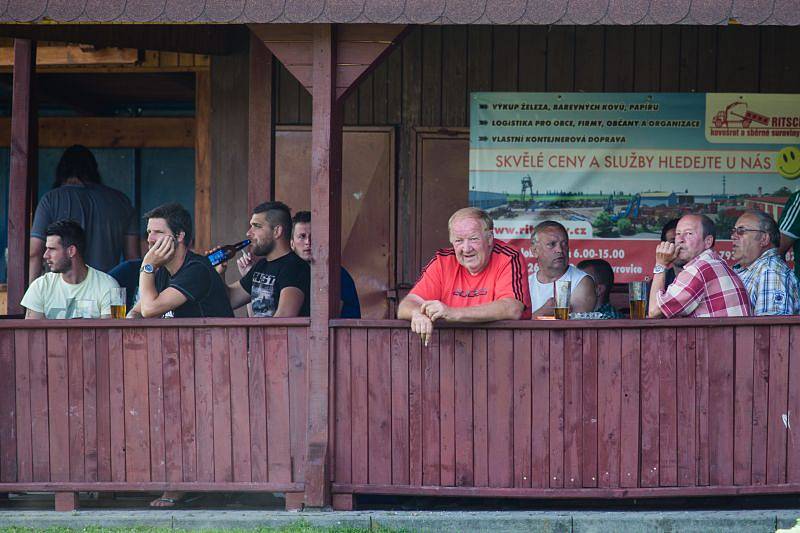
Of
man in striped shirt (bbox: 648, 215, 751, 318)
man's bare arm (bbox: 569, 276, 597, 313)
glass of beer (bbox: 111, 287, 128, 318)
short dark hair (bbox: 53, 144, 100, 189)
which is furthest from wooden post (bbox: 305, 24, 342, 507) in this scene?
short dark hair (bbox: 53, 144, 100, 189)

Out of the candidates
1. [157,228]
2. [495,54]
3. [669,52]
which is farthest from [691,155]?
[157,228]

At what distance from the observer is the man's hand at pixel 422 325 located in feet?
18.2

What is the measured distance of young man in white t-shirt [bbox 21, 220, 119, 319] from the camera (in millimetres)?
6590

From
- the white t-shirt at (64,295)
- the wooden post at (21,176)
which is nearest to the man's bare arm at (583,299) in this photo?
the white t-shirt at (64,295)

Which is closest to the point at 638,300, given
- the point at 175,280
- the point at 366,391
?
the point at 366,391

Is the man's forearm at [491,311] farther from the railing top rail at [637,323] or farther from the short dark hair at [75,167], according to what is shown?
the short dark hair at [75,167]

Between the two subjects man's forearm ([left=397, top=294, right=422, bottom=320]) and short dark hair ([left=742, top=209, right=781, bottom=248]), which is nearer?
man's forearm ([left=397, top=294, right=422, bottom=320])

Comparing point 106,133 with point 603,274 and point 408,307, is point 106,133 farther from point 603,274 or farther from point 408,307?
point 408,307


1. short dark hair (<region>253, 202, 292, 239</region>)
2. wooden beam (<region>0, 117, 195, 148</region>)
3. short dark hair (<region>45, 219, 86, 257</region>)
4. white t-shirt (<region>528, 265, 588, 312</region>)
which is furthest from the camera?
wooden beam (<region>0, 117, 195, 148</region>)

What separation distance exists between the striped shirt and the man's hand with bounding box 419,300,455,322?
2854 mm

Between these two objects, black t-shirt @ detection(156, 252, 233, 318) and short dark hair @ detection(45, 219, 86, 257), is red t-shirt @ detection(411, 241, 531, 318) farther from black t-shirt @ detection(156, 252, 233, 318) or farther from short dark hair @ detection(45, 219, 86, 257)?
short dark hair @ detection(45, 219, 86, 257)

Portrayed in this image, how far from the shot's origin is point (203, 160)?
8812mm

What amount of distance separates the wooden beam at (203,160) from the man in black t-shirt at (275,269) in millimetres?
2184

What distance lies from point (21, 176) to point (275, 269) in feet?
5.43
